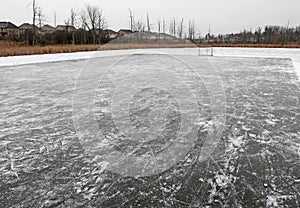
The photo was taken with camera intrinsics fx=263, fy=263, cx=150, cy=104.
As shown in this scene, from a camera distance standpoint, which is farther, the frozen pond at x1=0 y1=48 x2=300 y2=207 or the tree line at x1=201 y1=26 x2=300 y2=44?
the tree line at x1=201 y1=26 x2=300 y2=44

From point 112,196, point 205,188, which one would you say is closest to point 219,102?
point 205,188

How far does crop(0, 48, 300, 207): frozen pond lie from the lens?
1.89 m

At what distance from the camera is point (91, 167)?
232 cm

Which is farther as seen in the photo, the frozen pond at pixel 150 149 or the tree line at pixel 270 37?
the tree line at pixel 270 37

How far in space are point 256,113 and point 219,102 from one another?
2.51ft

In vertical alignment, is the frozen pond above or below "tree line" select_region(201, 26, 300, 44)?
below

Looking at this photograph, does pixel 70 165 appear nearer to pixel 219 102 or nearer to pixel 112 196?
pixel 112 196

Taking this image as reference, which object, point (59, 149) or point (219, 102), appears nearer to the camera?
point (59, 149)

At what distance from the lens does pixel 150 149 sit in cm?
270

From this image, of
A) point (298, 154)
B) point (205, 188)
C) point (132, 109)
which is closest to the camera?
point (205, 188)

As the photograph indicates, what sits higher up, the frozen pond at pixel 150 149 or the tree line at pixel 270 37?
the tree line at pixel 270 37

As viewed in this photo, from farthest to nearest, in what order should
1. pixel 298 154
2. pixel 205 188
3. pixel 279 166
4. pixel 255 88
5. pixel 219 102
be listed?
1. pixel 255 88
2. pixel 219 102
3. pixel 298 154
4. pixel 279 166
5. pixel 205 188

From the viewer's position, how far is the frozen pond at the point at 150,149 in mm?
1895

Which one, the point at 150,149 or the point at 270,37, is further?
the point at 270,37
